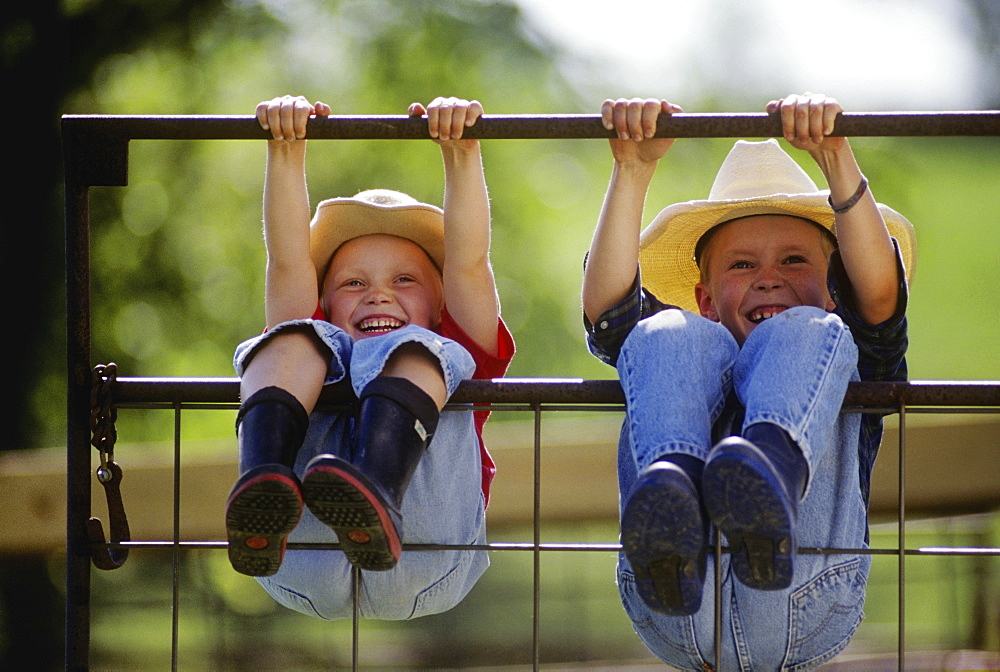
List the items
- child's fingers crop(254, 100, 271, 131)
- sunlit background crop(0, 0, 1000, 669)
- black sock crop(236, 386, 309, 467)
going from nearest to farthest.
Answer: black sock crop(236, 386, 309, 467), child's fingers crop(254, 100, 271, 131), sunlit background crop(0, 0, 1000, 669)

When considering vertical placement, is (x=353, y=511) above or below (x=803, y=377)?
below

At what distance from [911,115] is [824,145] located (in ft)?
0.68

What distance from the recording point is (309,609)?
2352mm

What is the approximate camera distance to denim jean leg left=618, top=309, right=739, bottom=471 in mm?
1924

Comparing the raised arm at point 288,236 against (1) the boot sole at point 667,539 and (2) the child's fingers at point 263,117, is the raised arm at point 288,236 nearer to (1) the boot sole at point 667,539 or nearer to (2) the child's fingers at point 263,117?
(2) the child's fingers at point 263,117

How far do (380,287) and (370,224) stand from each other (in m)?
0.18

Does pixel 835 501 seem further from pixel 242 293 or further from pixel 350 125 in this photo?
pixel 242 293

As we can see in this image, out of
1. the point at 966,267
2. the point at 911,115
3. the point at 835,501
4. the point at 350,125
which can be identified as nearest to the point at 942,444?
the point at 835,501

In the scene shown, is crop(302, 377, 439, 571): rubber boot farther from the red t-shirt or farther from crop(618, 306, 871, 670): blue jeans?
the red t-shirt

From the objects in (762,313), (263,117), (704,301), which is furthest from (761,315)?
(263,117)

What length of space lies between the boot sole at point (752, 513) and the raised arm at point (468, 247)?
0.96m

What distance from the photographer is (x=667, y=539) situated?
1763 mm

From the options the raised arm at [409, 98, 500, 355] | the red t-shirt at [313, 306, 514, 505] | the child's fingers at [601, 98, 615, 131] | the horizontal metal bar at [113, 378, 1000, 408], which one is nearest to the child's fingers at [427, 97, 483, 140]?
the child's fingers at [601, 98, 615, 131]

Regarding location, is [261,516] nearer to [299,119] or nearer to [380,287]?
[299,119]
